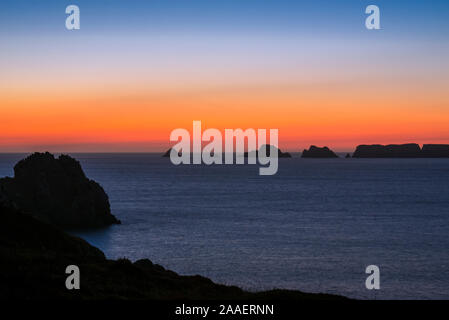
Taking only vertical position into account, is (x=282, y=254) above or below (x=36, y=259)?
below

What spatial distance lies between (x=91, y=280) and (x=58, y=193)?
194 feet

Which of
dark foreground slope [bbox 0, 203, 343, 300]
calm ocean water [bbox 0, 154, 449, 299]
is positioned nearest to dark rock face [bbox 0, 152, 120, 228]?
calm ocean water [bbox 0, 154, 449, 299]

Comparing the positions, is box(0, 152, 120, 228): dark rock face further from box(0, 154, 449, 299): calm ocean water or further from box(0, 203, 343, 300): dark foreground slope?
box(0, 203, 343, 300): dark foreground slope

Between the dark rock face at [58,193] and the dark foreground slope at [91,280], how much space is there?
1834 inches

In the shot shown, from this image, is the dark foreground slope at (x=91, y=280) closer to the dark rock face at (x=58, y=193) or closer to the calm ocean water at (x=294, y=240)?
the calm ocean water at (x=294, y=240)

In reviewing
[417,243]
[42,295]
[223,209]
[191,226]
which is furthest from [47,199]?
[42,295]

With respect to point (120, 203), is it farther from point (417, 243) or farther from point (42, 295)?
point (42, 295)

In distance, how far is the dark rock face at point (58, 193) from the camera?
75.2 meters

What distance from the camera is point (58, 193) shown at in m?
77.4

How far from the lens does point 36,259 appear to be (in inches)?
938

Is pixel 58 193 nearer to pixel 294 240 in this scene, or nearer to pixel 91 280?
pixel 294 240

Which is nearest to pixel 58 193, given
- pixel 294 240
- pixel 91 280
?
pixel 294 240

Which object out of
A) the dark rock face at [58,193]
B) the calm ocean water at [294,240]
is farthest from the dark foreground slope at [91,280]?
the dark rock face at [58,193]
